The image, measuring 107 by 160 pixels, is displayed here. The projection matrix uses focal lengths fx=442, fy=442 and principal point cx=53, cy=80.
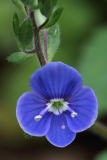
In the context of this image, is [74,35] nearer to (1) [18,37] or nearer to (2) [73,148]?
(2) [73,148]

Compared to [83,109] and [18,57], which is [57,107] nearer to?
[83,109]

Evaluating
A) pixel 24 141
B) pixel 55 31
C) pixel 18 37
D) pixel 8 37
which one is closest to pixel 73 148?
pixel 24 141

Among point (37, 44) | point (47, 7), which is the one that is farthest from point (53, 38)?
point (47, 7)

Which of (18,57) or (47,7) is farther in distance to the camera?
(18,57)

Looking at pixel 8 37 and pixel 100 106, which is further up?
pixel 8 37

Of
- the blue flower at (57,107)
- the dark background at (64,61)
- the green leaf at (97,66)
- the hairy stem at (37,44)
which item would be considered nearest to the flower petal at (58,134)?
the blue flower at (57,107)

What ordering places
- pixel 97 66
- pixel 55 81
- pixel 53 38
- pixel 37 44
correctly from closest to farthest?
pixel 55 81
pixel 37 44
pixel 53 38
pixel 97 66
